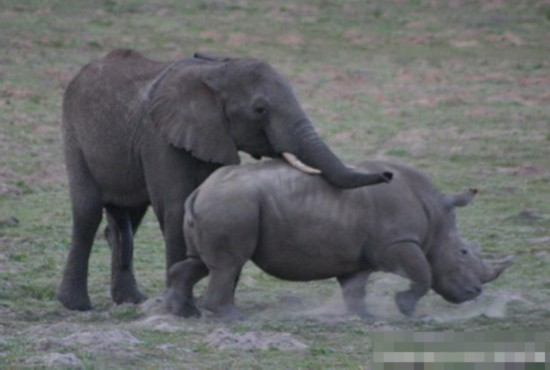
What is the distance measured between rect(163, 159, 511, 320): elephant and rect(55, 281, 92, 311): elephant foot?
104 cm

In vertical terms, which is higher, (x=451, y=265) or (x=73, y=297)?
(x=451, y=265)

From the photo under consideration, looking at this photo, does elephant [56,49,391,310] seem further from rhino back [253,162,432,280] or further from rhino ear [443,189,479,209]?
rhino ear [443,189,479,209]

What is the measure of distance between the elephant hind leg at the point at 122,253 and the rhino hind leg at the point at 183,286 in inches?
→ 38.7

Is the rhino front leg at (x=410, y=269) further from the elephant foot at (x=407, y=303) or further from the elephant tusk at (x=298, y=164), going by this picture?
the elephant tusk at (x=298, y=164)

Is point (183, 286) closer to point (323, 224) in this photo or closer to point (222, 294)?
point (222, 294)

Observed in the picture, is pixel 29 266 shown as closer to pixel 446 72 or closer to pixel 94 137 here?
pixel 94 137

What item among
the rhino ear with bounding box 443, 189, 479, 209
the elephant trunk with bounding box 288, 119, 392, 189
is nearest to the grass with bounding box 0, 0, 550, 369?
the rhino ear with bounding box 443, 189, 479, 209

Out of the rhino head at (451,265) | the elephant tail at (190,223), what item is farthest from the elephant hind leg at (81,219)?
the rhino head at (451,265)

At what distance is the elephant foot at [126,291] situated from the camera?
12.1 m

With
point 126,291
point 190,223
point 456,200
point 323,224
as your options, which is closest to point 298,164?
point 323,224

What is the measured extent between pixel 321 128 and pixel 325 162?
35.9ft

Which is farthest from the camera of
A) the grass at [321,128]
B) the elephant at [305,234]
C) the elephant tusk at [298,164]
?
the elephant tusk at [298,164]

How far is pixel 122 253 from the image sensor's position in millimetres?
12367

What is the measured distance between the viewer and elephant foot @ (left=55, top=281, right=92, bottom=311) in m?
11.9
